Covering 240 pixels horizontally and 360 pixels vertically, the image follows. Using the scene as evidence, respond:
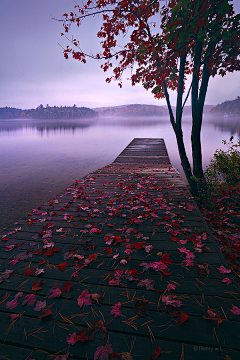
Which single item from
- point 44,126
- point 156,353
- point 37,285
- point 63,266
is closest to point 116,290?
point 156,353

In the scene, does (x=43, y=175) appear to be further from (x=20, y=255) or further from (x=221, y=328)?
(x=221, y=328)

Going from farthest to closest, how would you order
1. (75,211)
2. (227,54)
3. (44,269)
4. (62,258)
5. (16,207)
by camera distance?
(16,207), (227,54), (75,211), (62,258), (44,269)

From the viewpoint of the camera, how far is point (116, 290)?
2.40 m

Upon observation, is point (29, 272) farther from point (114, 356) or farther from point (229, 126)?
point (229, 126)

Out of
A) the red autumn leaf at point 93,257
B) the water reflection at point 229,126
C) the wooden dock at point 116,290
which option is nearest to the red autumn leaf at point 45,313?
the wooden dock at point 116,290

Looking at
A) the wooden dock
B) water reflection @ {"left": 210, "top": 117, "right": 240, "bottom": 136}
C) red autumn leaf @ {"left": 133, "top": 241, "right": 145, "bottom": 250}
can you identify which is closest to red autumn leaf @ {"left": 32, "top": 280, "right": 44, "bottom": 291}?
the wooden dock

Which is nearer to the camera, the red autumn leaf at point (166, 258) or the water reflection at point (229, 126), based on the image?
the red autumn leaf at point (166, 258)

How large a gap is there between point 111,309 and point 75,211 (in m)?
2.96

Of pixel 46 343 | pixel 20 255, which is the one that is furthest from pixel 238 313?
pixel 20 255

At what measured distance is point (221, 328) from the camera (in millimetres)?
1901

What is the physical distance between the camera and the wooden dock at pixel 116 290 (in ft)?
5.93

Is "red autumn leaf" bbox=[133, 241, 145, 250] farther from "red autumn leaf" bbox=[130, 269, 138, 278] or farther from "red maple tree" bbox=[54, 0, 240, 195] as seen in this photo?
"red maple tree" bbox=[54, 0, 240, 195]

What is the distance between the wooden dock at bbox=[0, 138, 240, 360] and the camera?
181cm

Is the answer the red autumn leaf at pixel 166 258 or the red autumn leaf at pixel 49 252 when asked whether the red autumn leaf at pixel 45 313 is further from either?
the red autumn leaf at pixel 166 258
